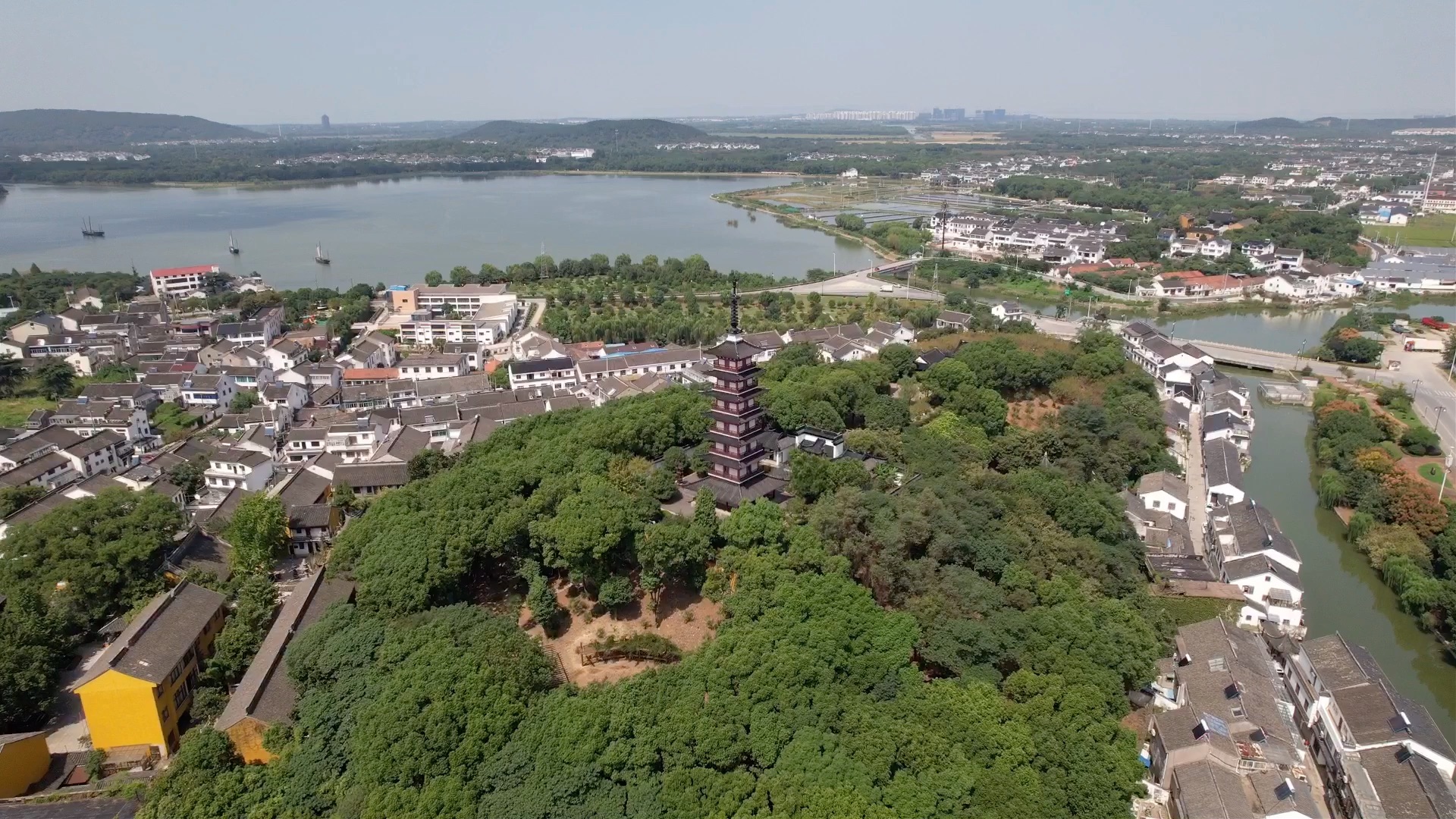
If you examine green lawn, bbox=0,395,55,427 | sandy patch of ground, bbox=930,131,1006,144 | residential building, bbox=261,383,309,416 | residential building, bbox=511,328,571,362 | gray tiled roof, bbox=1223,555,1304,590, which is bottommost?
gray tiled roof, bbox=1223,555,1304,590

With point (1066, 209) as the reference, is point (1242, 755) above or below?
below

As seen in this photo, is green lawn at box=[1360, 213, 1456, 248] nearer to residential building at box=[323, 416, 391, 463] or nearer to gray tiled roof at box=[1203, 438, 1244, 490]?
gray tiled roof at box=[1203, 438, 1244, 490]

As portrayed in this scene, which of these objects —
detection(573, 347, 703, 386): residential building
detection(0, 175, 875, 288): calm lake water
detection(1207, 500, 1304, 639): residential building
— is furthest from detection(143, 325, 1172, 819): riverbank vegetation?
detection(0, 175, 875, 288): calm lake water

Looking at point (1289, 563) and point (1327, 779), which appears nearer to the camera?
point (1327, 779)

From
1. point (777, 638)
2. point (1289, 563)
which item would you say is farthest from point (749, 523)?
point (1289, 563)

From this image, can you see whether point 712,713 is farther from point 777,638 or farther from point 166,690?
point 166,690

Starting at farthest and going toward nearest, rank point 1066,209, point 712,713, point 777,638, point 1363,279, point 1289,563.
Result: point 1066,209 < point 1363,279 < point 1289,563 < point 777,638 < point 712,713

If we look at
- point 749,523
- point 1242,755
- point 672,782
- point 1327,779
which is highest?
point 749,523
